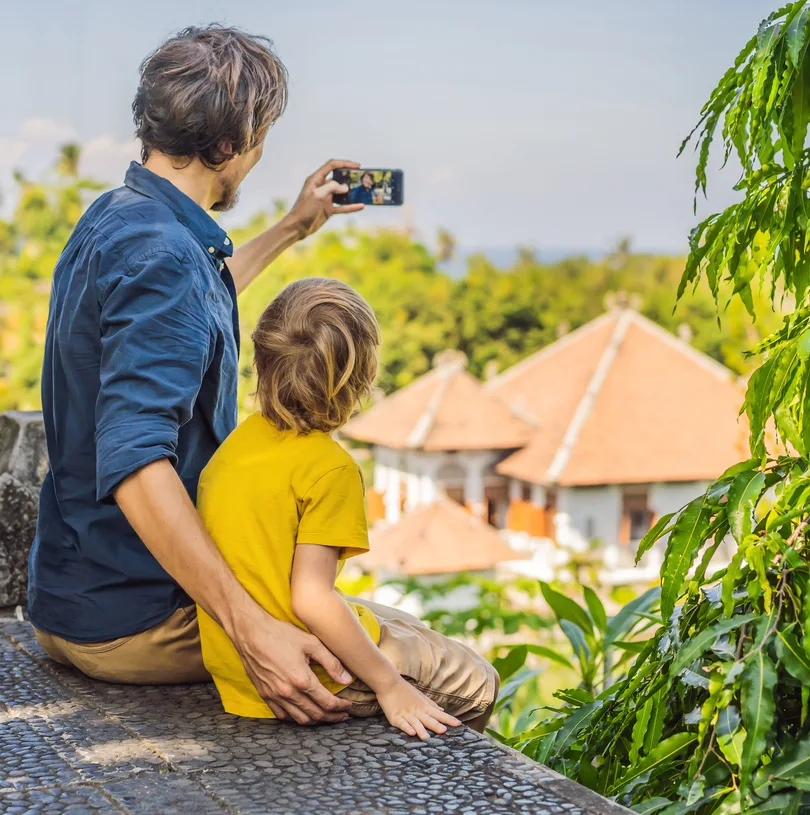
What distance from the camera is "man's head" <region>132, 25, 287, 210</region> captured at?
5.53 ft

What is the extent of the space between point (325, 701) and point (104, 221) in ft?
2.51

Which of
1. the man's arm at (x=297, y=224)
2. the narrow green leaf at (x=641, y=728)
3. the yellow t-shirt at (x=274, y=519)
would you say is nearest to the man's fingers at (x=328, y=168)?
the man's arm at (x=297, y=224)

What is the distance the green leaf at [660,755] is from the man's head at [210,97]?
1059 millimetres

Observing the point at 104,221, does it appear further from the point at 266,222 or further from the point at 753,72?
the point at 266,222

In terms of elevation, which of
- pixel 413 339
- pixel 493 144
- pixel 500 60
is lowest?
pixel 413 339

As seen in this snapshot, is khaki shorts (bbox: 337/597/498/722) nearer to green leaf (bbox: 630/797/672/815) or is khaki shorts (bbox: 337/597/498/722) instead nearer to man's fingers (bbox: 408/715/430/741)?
man's fingers (bbox: 408/715/430/741)

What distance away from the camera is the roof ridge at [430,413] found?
88.8 ft

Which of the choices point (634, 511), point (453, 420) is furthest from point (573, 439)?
point (453, 420)

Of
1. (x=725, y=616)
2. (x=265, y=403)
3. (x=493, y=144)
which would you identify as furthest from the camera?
(x=493, y=144)

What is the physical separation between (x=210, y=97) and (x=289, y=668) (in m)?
0.84

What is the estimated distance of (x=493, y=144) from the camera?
58156mm

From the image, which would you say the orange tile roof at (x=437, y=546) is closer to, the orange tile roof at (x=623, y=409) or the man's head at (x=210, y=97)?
the orange tile roof at (x=623, y=409)

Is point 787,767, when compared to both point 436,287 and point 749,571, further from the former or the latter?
point 436,287

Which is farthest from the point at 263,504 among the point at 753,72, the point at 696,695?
the point at 753,72
